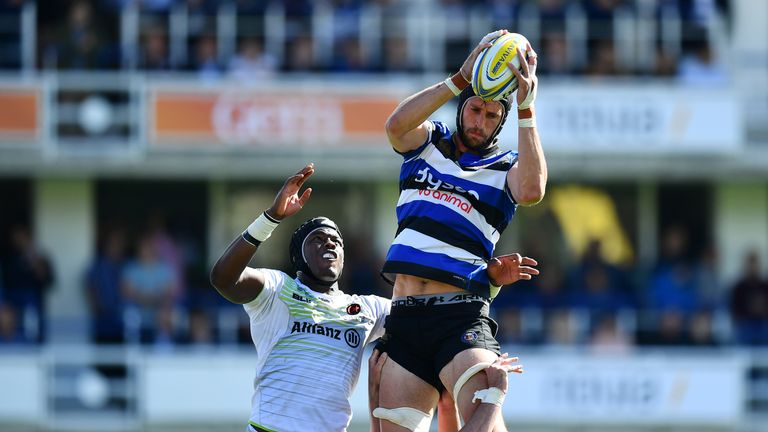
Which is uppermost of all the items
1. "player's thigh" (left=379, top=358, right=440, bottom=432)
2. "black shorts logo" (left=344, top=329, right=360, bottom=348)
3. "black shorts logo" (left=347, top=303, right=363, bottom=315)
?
"black shorts logo" (left=347, top=303, right=363, bottom=315)

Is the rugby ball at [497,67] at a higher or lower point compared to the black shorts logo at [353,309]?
higher

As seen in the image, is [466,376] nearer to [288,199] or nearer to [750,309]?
[288,199]

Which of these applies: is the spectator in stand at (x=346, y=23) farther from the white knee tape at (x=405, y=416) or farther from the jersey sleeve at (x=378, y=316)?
the white knee tape at (x=405, y=416)

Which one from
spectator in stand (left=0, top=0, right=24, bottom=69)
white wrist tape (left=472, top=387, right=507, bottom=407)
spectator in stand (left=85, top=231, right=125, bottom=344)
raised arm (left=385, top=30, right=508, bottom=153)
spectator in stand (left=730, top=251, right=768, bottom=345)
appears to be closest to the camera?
white wrist tape (left=472, top=387, right=507, bottom=407)

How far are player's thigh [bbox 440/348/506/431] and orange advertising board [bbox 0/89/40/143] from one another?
11.8 meters

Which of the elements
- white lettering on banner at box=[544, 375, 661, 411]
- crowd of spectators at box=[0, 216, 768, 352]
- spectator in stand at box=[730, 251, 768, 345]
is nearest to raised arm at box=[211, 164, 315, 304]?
crowd of spectators at box=[0, 216, 768, 352]

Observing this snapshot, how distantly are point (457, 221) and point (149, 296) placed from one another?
11.0 meters

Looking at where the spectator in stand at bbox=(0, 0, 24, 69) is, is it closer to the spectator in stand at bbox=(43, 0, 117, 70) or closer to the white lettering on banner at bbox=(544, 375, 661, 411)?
the spectator in stand at bbox=(43, 0, 117, 70)

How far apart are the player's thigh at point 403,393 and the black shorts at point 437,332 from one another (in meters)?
0.03

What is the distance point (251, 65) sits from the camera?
62.1 ft

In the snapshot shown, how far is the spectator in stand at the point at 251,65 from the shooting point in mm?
18859

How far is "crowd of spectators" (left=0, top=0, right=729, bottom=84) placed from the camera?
19.0m

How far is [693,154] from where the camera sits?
64.0 ft

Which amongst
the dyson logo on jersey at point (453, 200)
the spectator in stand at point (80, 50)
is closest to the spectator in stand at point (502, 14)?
the spectator in stand at point (80, 50)
